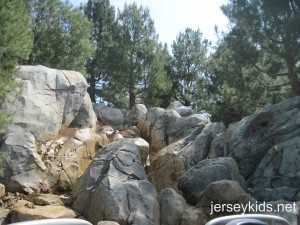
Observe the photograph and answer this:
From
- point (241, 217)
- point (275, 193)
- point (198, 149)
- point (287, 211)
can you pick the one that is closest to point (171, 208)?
point (287, 211)

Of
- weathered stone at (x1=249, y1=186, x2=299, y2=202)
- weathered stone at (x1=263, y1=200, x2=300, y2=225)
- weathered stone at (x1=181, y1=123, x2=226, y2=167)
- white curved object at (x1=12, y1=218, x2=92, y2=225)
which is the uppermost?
white curved object at (x1=12, y1=218, x2=92, y2=225)

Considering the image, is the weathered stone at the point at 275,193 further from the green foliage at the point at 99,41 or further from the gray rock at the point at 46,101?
the green foliage at the point at 99,41

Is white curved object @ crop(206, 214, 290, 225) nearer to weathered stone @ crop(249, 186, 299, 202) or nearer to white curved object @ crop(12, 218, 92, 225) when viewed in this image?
white curved object @ crop(12, 218, 92, 225)

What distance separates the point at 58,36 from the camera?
66.0 ft

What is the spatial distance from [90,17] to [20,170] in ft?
63.7

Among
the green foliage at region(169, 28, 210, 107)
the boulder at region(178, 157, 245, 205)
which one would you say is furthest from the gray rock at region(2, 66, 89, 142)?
the green foliage at region(169, 28, 210, 107)

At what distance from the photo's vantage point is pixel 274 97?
1677 centimetres

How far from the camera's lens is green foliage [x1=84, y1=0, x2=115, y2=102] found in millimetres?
26828

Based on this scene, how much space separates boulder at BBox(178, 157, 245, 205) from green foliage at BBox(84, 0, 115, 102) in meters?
16.6

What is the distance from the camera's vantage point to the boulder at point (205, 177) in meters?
10.6

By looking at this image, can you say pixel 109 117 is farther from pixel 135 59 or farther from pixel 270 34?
pixel 270 34

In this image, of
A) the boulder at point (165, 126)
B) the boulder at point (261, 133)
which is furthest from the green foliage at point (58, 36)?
the boulder at point (261, 133)

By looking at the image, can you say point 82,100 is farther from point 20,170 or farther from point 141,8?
point 141,8

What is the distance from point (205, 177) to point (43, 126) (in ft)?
24.3
